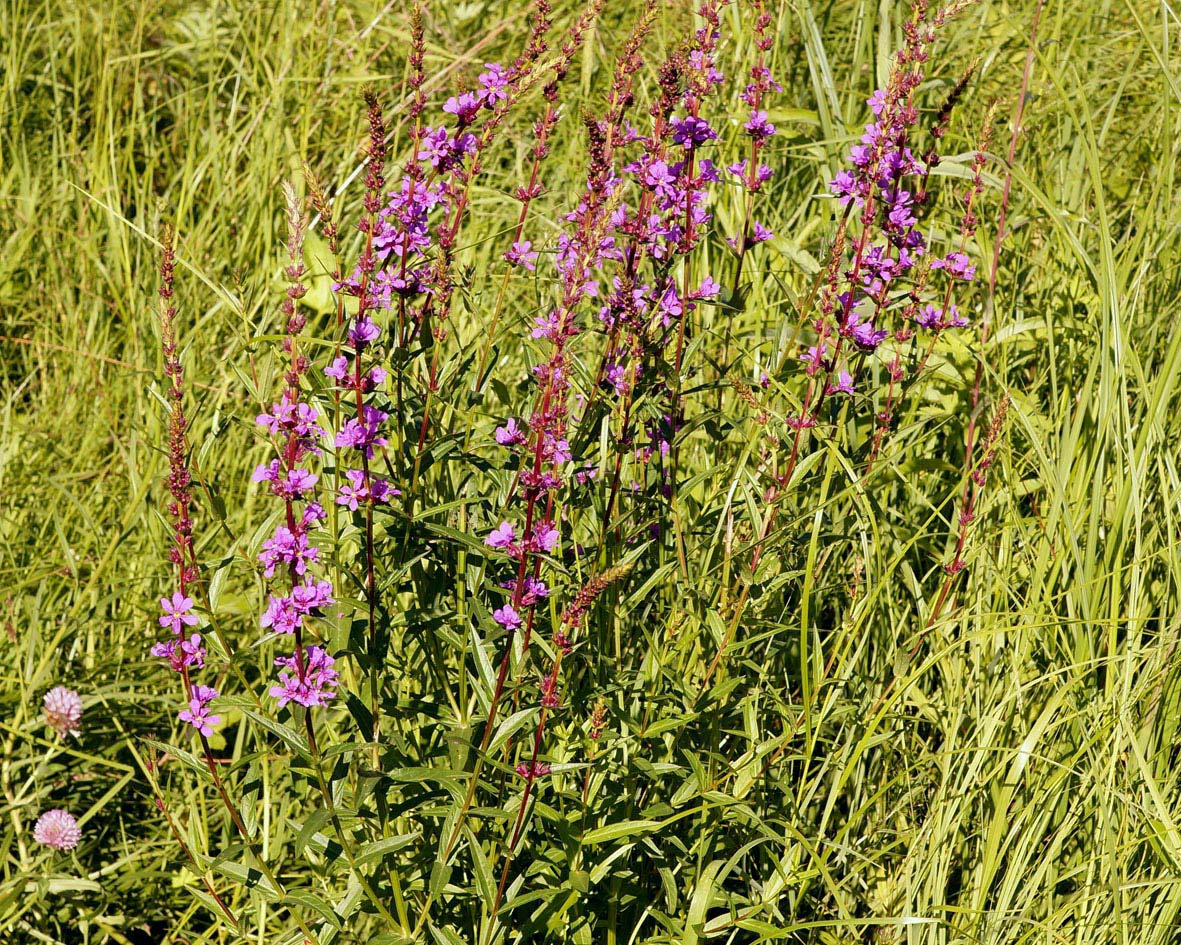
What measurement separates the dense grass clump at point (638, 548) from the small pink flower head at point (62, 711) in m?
0.02

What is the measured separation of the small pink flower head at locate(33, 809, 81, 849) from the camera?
253 centimetres

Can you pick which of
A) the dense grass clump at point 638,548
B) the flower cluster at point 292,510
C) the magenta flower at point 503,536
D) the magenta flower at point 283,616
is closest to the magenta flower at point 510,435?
the dense grass clump at point 638,548

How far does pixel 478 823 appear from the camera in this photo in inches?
76.7

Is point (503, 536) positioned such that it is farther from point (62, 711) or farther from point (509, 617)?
point (62, 711)

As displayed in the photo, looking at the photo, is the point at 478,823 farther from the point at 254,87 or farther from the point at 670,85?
the point at 254,87

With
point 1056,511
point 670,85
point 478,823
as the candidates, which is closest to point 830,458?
point 1056,511

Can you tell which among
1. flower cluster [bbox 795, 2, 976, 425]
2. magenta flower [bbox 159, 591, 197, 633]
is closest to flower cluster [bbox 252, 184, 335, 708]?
magenta flower [bbox 159, 591, 197, 633]

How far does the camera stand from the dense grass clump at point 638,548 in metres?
1.92

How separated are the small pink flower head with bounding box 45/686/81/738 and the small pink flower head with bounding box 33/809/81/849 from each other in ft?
0.58

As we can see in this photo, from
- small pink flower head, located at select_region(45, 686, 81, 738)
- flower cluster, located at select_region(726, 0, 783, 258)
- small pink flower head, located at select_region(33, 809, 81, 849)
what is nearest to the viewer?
flower cluster, located at select_region(726, 0, 783, 258)

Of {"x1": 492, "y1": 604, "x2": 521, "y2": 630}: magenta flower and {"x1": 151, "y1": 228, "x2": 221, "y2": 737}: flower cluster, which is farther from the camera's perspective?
{"x1": 492, "y1": 604, "x2": 521, "y2": 630}: magenta flower

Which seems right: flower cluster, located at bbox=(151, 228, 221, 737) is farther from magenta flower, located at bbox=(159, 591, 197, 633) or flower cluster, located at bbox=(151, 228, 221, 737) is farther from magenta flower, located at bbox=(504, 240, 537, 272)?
magenta flower, located at bbox=(504, 240, 537, 272)

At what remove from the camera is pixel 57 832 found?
8.32 ft

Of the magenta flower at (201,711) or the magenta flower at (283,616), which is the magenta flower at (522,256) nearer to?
the magenta flower at (283,616)
